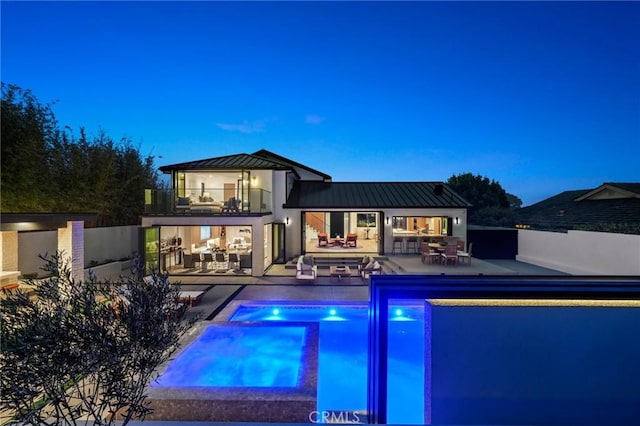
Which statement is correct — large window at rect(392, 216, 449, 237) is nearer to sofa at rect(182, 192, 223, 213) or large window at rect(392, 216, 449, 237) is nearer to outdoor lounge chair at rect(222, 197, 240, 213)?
outdoor lounge chair at rect(222, 197, 240, 213)

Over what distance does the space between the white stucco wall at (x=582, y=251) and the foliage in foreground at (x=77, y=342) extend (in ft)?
55.2

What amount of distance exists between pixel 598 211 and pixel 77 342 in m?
23.6

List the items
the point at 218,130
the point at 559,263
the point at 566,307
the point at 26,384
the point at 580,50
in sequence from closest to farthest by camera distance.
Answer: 1. the point at 26,384
2. the point at 566,307
3. the point at 559,263
4. the point at 580,50
5. the point at 218,130

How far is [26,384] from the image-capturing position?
240 centimetres

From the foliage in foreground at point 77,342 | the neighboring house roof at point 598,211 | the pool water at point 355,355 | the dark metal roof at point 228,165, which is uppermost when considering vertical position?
the dark metal roof at point 228,165

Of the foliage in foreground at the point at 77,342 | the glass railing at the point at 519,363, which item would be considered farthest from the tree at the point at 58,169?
the glass railing at the point at 519,363

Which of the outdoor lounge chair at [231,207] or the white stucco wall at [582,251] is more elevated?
the outdoor lounge chair at [231,207]

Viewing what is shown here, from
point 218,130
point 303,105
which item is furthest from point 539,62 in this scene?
point 218,130

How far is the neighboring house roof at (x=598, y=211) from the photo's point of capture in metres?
14.8

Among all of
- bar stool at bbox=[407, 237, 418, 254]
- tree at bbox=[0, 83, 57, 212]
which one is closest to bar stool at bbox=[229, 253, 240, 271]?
tree at bbox=[0, 83, 57, 212]

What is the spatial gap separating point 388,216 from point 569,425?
14.9 meters

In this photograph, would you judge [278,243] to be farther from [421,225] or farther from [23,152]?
[23,152]

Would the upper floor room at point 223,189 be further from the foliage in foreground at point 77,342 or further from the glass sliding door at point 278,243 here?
the foliage in foreground at point 77,342

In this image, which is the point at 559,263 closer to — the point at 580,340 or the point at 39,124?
the point at 580,340
